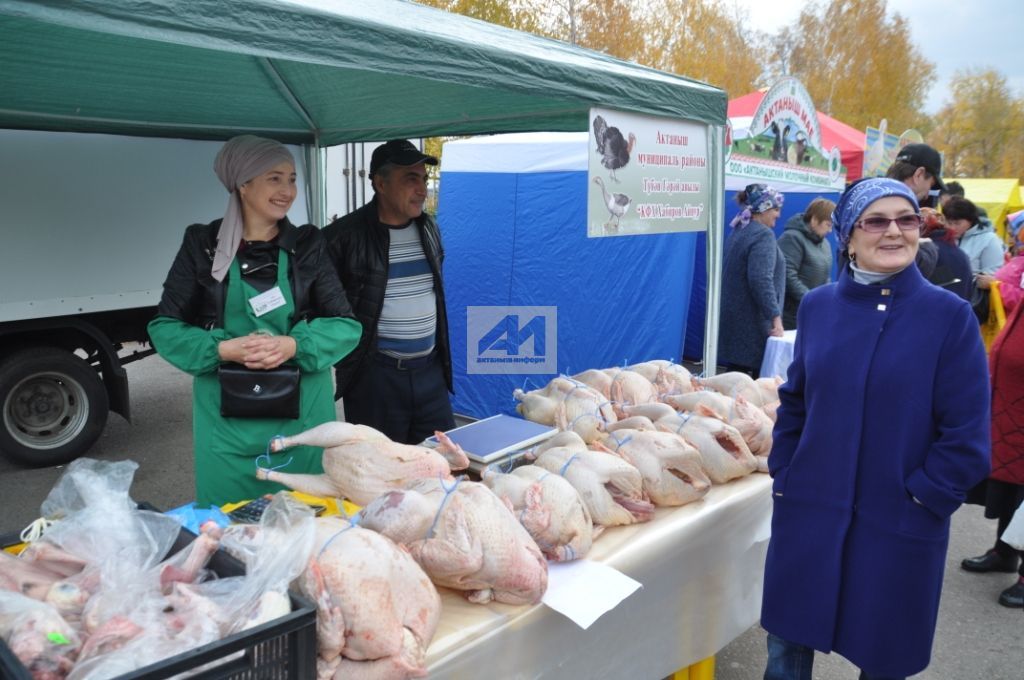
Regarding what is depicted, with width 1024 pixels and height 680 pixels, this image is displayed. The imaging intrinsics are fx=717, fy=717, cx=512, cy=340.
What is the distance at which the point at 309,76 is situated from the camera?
3461 mm

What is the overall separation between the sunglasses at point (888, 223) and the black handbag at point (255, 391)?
5.52ft

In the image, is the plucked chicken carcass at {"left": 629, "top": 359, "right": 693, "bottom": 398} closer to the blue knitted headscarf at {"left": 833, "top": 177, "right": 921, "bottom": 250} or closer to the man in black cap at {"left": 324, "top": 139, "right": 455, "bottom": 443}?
the man in black cap at {"left": 324, "top": 139, "right": 455, "bottom": 443}

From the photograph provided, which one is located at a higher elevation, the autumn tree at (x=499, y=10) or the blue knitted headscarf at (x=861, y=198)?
the autumn tree at (x=499, y=10)

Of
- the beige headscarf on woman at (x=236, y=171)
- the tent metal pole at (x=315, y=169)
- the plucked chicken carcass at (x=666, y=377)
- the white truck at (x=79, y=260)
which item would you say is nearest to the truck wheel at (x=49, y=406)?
the white truck at (x=79, y=260)

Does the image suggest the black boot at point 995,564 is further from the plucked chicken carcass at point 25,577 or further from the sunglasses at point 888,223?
the plucked chicken carcass at point 25,577

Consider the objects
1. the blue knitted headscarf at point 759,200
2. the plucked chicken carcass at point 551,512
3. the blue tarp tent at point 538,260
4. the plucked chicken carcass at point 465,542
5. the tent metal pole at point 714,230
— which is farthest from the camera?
the blue tarp tent at point 538,260

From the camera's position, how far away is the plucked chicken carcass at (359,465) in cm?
185

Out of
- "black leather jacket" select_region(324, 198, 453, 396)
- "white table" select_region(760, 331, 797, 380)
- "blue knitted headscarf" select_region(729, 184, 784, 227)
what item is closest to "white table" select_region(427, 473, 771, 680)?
"black leather jacket" select_region(324, 198, 453, 396)

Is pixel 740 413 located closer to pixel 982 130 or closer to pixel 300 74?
pixel 300 74

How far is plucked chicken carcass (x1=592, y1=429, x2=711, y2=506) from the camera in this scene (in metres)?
2.18

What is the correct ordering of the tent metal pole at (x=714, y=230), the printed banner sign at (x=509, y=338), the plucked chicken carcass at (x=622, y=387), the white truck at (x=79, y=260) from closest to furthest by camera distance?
the plucked chicken carcass at (x=622, y=387)
the tent metal pole at (x=714, y=230)
the white truck at (x=79, y=260)
the printed banner sign at (x=509, y=338)

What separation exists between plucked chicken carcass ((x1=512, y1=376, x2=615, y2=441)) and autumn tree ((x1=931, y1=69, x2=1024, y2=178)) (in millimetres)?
38637

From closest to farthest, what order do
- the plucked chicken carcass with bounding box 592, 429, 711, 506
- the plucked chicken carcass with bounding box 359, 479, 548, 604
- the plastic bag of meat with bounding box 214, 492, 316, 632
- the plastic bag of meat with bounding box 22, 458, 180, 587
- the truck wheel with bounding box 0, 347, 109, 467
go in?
the plastic bag of meat with bounding box 214, 492, 316, 632 < the plastic bag of meat with bounding box 22, 458, 180, 587 < the plucked chicken carcass with bounding box 359, 479, 548, 604 < the plucked chicken carcass with bounding box 592, 429, 711, 506 < the truck wheel with bounding box 0, 347, 109, 467

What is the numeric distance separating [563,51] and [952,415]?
1928 millimetres
